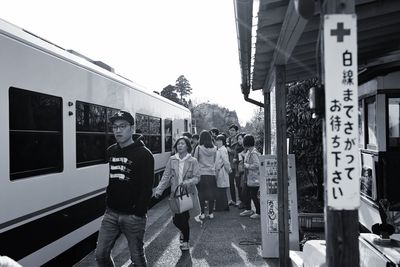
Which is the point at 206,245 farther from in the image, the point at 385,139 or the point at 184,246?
the point at 385,139

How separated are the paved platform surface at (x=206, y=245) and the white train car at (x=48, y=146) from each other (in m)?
0.87

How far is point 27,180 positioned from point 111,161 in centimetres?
85

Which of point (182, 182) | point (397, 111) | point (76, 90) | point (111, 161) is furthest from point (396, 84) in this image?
point (76, 90)

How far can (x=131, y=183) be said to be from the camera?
4121 millimetres

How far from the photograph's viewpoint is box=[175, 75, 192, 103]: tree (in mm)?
68625

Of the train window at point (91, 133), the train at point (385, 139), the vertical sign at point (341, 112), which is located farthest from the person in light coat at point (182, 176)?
the vertical sign at point (341, 112)

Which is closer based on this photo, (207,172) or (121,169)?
(121,169)

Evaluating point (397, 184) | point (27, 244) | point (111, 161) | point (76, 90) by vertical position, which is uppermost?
point (76, 90)

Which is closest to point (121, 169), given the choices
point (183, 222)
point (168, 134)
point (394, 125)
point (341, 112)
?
point (183, 222)

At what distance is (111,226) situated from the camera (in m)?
4.17

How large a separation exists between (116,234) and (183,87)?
65.2 meters

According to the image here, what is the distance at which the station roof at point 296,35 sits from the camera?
3.36 m

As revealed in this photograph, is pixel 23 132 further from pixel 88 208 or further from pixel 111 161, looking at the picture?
pixel 88 208

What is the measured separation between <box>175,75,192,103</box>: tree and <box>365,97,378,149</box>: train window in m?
62.5
